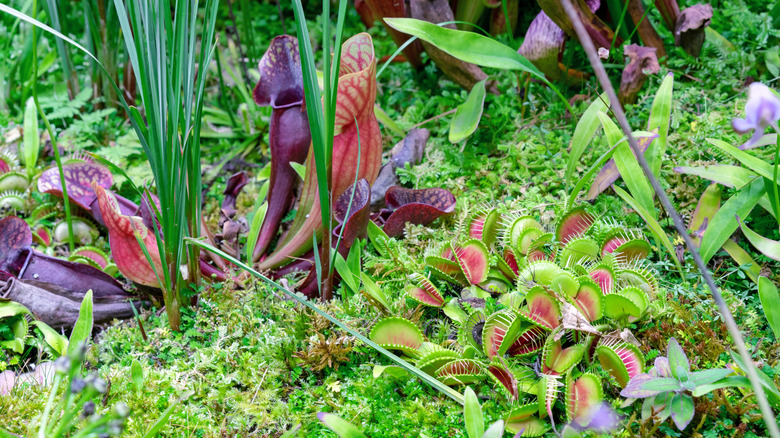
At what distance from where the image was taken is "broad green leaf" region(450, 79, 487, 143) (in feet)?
5.76

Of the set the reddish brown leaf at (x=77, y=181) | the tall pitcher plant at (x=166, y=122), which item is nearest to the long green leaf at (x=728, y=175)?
the tall pitcher plant at (x=166, y=122)

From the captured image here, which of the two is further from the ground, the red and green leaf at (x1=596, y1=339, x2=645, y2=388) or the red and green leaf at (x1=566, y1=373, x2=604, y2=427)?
the red and green leaf at (x1=596, y1=339, x2=645, y2=388)

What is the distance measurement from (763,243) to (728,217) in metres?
0.10

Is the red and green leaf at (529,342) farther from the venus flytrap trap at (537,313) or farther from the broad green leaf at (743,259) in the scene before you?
the broad green leaf at (743,259)

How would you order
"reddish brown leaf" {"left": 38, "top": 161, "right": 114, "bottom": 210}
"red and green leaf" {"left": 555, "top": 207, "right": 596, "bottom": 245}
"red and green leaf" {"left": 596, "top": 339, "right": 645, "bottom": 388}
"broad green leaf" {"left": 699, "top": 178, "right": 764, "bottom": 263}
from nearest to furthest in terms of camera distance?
"red and green leaf" {"left": 596, "top": 339, "right": 645, "bottom": 388}, "broad green leaf" {"left": 699, "top": 178, "right": 764, "bottom": 263}, "red and green leaf" {"left": 555, "top": 207, "right": 596, "bottom": 245}, "reddish brown leaf" {"left": 38, "top": 161, "right": 114, "bottom": 210}

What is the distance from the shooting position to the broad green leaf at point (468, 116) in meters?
1.75

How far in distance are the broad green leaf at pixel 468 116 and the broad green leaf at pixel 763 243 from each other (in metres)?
0.79

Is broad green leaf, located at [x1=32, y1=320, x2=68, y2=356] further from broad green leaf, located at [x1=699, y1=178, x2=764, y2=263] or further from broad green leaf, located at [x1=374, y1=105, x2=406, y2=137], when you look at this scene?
broad green leaf, located at [x1=699, y1=178, x2=764, y2=263]

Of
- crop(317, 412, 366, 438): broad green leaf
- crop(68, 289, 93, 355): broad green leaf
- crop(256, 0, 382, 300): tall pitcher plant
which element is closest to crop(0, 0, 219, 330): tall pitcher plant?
crop(68, 289, 93, 355): broad green leaf

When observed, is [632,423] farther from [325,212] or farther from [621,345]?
[325,212]

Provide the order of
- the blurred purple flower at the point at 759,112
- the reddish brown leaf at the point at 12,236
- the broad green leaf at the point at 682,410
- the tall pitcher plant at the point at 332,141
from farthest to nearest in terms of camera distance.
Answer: the reddish brown leaf at the point at 12,236 → the tall pitcher plant at the point at 332,141 → the broad green leaf at the point at 682,410 → the blurred purple flower at the point at 759,112

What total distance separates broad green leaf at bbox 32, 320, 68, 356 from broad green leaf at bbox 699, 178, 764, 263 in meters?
1.61

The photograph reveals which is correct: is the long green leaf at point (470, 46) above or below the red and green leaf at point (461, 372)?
above

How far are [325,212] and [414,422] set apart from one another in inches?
20.3
